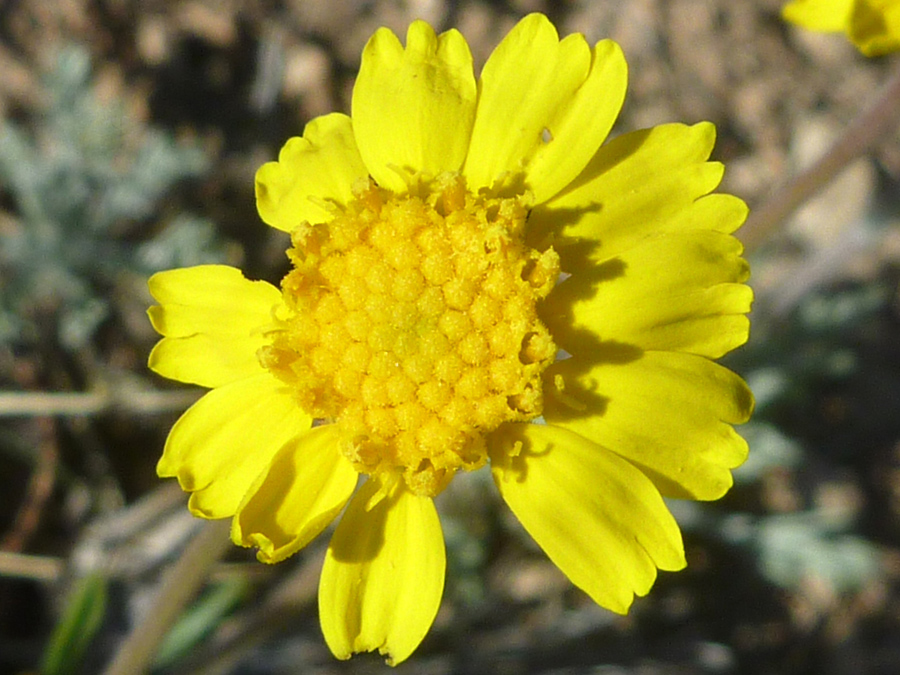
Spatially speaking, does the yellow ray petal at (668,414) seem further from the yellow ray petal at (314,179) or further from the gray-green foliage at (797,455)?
the gray-green foliage at (797,455)

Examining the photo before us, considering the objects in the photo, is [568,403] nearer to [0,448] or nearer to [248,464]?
[248,464]

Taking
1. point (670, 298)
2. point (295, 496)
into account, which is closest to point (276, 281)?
point (295, 496)

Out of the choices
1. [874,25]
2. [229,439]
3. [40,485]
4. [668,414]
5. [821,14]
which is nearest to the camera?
[668,414]

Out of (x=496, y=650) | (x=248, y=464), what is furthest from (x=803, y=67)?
(x=248, y=464)

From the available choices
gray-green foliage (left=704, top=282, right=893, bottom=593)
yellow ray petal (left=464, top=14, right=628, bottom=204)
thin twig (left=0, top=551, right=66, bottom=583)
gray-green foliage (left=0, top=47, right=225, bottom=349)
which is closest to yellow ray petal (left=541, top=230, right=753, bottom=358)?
yellow ray petal (left=464, top=14, right=628, bottom=204)

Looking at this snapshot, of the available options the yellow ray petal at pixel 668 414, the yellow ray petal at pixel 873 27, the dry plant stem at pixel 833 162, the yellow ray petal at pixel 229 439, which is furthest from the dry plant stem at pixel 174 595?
the yellow ray petal at pixel 873 27

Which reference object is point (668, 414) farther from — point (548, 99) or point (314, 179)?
point (314, 179)
